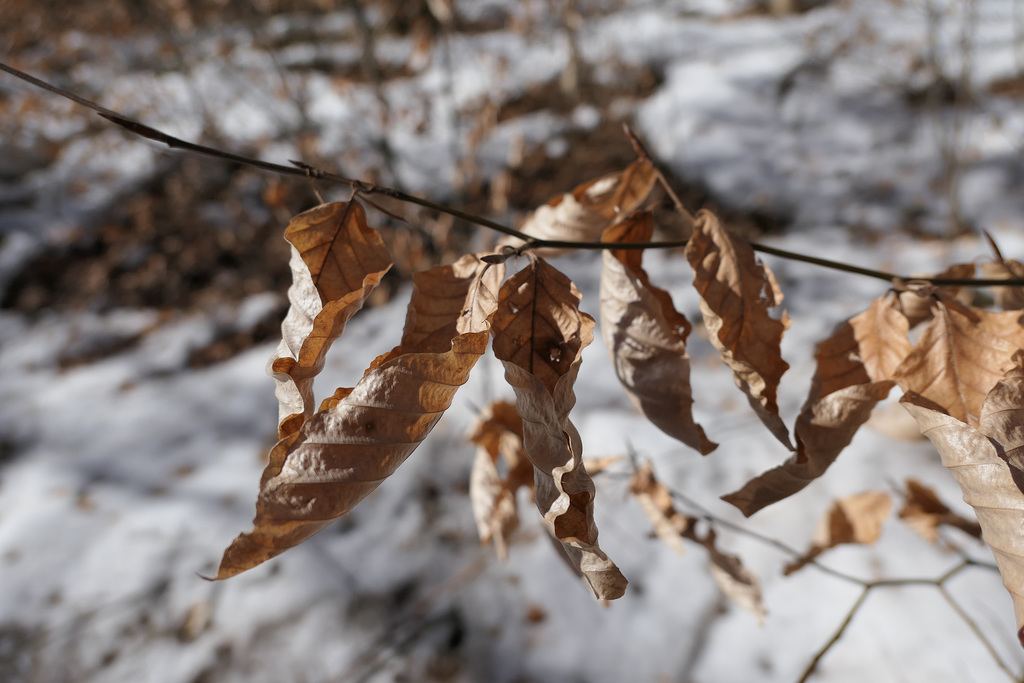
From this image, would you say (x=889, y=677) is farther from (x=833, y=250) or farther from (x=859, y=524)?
(x=833, y=250)

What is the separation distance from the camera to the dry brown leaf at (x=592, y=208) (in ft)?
1.88

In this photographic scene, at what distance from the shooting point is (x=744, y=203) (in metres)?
2.80

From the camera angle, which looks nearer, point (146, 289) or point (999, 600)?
point (999, 600)

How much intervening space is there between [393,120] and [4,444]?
244 cm

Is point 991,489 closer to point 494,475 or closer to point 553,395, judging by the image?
point 553,395

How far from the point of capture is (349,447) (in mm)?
366

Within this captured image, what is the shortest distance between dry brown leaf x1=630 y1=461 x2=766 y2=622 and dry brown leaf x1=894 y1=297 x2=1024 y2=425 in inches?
14.3

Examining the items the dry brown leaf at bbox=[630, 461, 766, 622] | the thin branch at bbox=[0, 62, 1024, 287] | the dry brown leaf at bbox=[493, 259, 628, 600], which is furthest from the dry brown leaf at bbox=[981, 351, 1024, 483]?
the dry brown leaf at bbox=[630, 461, 766, 622]

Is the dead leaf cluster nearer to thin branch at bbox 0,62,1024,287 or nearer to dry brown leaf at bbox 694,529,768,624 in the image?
thin branch at bbox 0,62,1024,287

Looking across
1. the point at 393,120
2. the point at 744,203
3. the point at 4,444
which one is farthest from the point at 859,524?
the point at 393,120

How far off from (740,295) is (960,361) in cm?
20

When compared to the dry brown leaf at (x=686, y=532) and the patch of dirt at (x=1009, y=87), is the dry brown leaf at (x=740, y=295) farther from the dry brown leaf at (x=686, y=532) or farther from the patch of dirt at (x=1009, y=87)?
the patch of dirt at (x=1009, y=87)

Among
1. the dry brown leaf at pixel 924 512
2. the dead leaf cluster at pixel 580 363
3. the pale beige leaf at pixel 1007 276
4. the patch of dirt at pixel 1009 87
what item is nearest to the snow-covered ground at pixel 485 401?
the patch of dirt at pixel 1009 87

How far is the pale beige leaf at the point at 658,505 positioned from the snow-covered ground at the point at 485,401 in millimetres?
53
